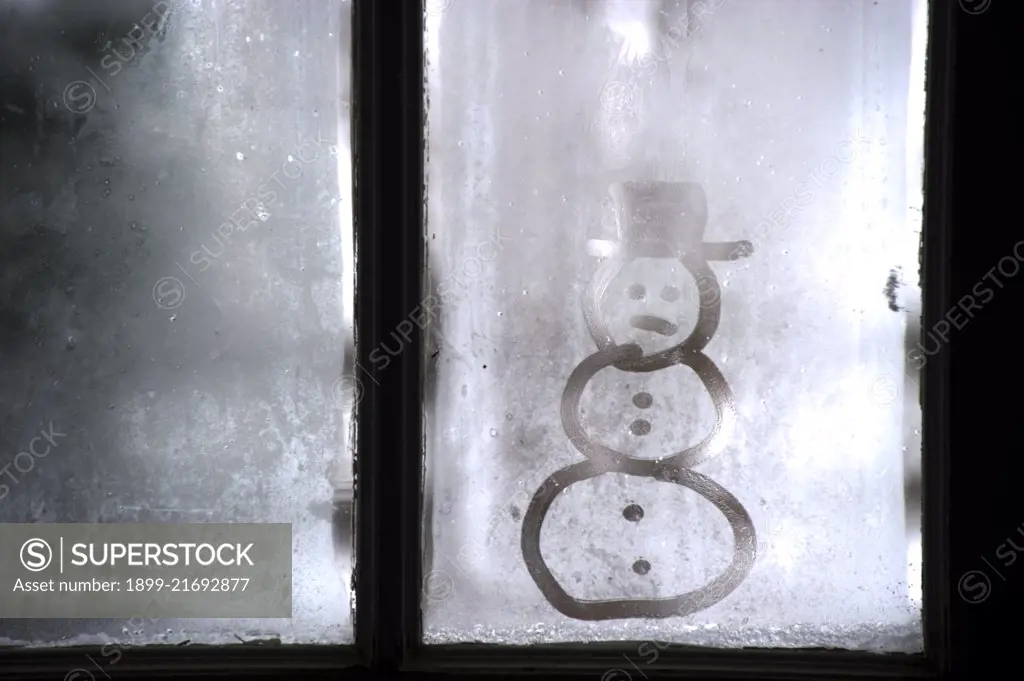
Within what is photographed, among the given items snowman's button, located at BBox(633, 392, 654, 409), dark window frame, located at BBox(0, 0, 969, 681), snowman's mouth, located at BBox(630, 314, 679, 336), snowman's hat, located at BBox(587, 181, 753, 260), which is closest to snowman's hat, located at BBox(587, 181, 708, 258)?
snowman's hat, located at BBox(587, 181, 753, 260)

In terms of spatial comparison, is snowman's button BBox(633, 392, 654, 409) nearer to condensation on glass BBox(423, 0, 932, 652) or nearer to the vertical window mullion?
condensation on glass BBox(423, 0, 932, 652)

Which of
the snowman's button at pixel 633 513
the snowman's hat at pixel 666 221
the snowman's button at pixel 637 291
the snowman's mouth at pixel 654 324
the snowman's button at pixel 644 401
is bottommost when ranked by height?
the snowman's button at pixel 633 513

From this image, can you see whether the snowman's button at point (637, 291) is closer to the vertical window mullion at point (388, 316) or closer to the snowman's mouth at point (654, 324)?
the snowman's mouth at point (654, 324)

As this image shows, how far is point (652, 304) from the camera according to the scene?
1.04 m

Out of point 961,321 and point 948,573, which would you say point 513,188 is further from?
point 948,573

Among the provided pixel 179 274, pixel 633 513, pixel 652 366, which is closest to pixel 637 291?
pixel 652 366

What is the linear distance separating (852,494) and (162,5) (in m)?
1.50

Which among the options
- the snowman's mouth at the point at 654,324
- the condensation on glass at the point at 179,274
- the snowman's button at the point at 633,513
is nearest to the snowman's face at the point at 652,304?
the snowman's mouth at the point at 654,324

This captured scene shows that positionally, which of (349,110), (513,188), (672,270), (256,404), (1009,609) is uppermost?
(349,110)

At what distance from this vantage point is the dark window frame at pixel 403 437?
37.8 inches

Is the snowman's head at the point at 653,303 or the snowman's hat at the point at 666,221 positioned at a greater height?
the snowman's hat at the point at 666,221

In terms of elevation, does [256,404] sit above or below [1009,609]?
above

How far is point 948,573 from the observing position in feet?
3.21

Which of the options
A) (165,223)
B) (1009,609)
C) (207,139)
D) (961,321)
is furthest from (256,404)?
(1009,609)
